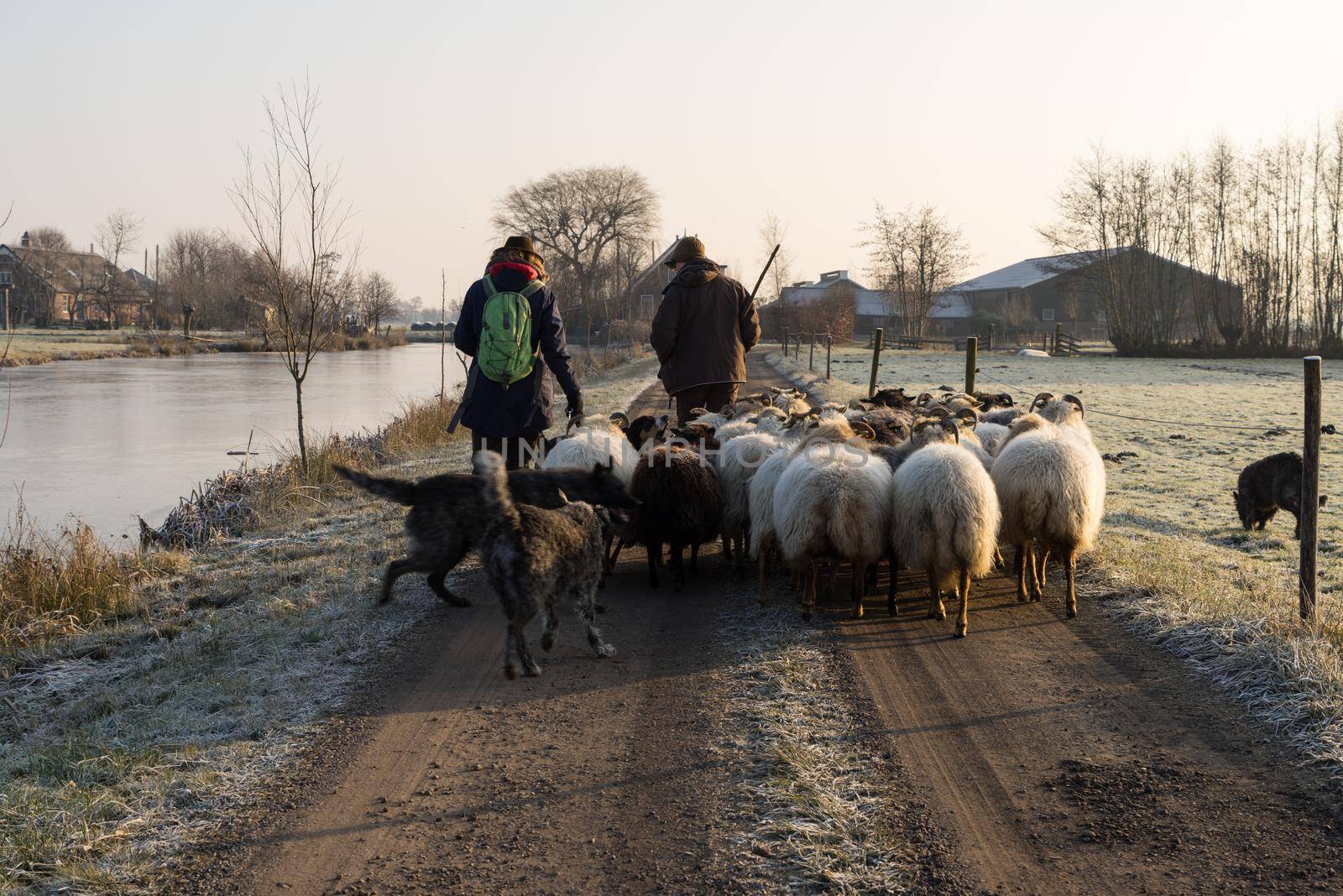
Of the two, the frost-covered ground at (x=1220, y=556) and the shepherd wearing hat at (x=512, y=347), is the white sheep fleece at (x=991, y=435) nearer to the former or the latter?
the frost-covered ground at (x=1220, y=556)

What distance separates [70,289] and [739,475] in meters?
75.0

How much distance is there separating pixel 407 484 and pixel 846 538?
2792mm

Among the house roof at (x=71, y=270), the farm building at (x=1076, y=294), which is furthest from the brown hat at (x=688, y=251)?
the house roof at (x=71, y=270)

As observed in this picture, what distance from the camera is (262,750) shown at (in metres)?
4.39

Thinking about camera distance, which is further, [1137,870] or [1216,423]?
[1216,423]

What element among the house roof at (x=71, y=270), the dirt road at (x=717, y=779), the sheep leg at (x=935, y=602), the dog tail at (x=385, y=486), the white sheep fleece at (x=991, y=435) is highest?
the house roof at (x=71, y=270)

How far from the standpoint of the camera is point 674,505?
7320 mm

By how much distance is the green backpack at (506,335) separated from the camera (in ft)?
23.0

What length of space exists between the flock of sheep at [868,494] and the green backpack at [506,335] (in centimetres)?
88

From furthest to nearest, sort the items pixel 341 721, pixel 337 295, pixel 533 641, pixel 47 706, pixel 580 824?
pixel 337 295 → pixel 533 641 → pixel 47 706 → pixel 341 721 → pixel 580 824

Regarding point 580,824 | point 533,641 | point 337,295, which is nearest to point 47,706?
point 533,641

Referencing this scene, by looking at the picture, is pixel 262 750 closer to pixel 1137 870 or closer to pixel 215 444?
pixel 1137 870

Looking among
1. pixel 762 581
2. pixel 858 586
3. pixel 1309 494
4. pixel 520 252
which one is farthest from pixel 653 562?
pixel 1309 494

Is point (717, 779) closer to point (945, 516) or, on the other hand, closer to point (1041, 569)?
point (945, 516)
